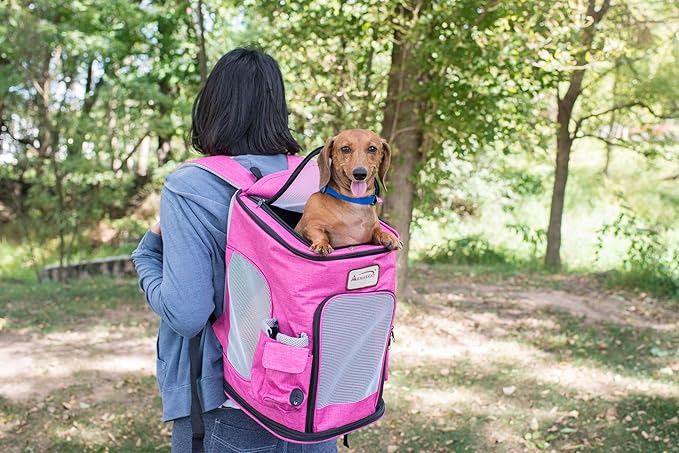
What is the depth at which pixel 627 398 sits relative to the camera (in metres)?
5.35

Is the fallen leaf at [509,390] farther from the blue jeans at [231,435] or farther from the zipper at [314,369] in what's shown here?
the zipper at [314,369]

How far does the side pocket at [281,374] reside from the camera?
177cm

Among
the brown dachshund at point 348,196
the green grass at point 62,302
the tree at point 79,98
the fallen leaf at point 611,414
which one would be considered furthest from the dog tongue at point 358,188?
the tree at point 79,98

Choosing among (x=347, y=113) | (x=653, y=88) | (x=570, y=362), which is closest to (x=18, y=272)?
(x=347, y=113)

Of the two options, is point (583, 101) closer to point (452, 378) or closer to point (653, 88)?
point (653, 88)

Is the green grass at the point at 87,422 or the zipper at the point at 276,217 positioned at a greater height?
the zipper at the point at 276,217

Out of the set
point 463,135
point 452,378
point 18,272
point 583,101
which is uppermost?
point 583,101

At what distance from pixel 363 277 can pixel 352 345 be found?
185 mm

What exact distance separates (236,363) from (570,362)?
16.3 ft

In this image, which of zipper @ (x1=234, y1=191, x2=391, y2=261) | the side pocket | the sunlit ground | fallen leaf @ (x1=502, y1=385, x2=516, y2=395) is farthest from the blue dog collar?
fallen leaf @ (x1=502, y1=385, x2=516, y2=395)

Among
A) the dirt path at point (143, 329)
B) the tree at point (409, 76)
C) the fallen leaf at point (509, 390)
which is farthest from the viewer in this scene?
the tree at point (409, 76)

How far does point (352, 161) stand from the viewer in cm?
201

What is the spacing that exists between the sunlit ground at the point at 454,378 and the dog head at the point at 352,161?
3.05m

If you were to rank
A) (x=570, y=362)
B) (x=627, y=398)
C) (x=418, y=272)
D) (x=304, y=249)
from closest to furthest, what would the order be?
(x=304, y=249), (x=627, y=398), (x=570, y=362), (x=418, y=272)
